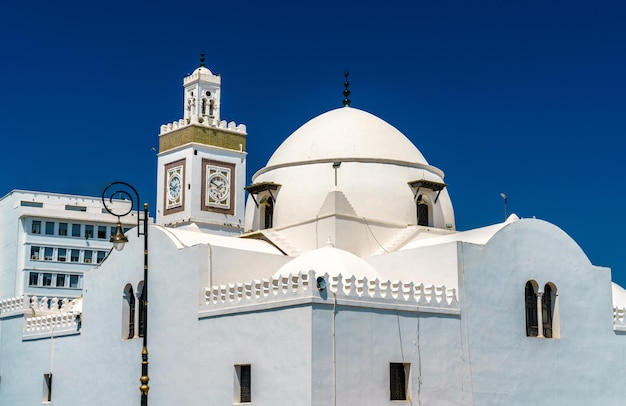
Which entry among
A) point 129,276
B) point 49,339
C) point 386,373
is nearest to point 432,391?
point 386,373

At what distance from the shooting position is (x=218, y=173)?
47906mm

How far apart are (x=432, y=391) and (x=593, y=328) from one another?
22.3 ft

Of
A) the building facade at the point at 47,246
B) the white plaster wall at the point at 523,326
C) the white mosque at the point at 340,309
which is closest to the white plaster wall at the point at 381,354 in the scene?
the white mosque at the point at 340,309

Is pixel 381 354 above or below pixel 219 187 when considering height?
below

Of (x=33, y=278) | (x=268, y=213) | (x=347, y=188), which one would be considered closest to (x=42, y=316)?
(x=268, y=213)

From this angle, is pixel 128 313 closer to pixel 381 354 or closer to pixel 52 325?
pixel 52 325

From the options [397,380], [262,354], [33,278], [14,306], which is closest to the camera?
[262,354]

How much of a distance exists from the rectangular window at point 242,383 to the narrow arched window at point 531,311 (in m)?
8.16

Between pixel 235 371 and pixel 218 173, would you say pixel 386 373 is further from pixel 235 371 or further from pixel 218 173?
pixel 218 173

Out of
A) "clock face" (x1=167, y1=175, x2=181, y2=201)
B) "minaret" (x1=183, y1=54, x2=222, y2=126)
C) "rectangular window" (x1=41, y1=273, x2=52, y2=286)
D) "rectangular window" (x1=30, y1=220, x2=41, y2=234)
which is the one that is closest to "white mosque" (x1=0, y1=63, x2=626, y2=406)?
"clock face" (x1=167, y1=175, x2=181, y2=201)

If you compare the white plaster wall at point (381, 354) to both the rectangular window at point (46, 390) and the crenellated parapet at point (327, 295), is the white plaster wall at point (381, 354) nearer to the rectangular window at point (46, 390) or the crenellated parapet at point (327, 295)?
the crenellated parapet at point (327, 295)

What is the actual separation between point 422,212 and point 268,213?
16.9 feet

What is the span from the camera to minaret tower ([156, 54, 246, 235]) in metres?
46.8

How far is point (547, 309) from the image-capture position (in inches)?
1081
